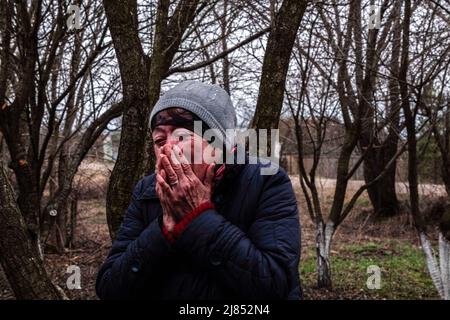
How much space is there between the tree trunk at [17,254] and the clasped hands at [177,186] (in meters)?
1.30

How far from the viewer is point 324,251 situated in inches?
253

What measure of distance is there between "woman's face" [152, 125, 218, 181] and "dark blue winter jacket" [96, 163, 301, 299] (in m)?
0.09

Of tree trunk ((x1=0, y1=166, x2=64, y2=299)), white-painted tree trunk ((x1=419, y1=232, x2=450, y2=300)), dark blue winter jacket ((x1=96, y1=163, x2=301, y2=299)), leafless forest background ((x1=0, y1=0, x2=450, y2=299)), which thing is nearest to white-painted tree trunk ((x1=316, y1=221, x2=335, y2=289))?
leafless forest background ((x1=0, y1=0, x2=450, y2=299))

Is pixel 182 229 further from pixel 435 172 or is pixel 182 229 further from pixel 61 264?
pixel 435 172

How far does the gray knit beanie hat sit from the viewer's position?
1.52 meters

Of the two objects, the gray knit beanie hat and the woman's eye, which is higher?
the gray knit beanie hat

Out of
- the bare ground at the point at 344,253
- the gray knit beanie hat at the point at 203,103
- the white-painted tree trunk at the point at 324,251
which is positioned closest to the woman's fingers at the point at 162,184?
the gray knit beanie hat at the point at 203,103

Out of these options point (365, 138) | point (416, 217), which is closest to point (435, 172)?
point (365, 138)

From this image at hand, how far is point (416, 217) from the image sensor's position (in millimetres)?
5156

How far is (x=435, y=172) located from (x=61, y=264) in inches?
375

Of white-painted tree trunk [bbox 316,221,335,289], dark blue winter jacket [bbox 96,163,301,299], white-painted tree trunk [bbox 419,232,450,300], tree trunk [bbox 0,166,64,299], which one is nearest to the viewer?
dark blue winter jacket [bbox 96,163,301,299]

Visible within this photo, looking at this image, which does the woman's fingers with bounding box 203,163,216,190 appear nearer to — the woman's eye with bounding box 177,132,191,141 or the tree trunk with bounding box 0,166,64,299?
the woman's eye with bounding box 177,132,191,141

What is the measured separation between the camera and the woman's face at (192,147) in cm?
145

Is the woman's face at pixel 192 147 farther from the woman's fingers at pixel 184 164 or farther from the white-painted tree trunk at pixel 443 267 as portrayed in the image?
the white-painted tree trunk at pixel 443 267
